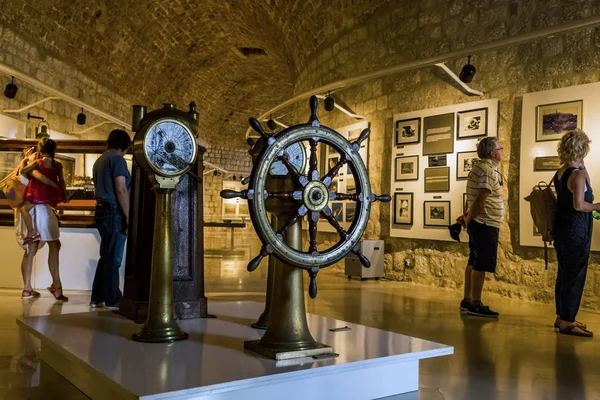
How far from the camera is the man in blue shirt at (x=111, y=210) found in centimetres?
471

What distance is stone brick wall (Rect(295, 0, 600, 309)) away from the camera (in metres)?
5.62

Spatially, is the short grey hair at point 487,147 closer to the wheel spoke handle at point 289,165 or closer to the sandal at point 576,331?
the sandal at point 576,331

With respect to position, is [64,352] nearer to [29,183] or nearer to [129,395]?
[129,395]

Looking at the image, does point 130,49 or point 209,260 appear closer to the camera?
point 209,260

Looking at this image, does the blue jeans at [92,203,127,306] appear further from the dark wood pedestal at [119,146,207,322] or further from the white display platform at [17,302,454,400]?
the white display platform at [17,302,454,400]

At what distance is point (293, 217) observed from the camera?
7.85ft

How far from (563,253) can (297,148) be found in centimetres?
226

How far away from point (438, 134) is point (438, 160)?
319 mm

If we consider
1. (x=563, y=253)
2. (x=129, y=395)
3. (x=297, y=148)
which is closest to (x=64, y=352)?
(x=129, y=395)

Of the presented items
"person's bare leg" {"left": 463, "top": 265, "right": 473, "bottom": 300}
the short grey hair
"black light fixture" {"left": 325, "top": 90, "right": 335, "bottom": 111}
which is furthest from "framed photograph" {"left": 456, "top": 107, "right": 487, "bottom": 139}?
"black light fixture" {"left": 325, "top": 90, "right": 335, "bottom": 111}

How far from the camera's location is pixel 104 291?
4805 mm

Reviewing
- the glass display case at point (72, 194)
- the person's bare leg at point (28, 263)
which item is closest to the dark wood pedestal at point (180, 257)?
the person's bare leg at point (28, 263)

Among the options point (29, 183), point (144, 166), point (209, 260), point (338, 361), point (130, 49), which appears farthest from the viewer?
point (130, 49)

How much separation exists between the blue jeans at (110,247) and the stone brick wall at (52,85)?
4.51 m
